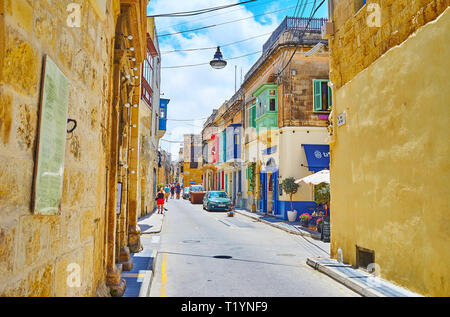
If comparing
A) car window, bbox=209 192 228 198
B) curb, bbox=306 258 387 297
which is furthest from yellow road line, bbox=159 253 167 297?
car window, bbox=209 192 228 198

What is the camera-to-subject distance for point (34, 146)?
2.63m

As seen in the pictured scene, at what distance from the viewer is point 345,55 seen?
908 centimetres

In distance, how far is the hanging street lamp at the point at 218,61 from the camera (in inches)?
613

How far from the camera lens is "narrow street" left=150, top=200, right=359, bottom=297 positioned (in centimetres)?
678

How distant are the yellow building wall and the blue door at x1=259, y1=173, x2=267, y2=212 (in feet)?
57.1

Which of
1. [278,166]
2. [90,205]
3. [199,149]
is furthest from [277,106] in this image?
[199,149]

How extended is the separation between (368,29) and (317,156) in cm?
1463

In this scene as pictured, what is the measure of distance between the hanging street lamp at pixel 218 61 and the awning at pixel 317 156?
882cm

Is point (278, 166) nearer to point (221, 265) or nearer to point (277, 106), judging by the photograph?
point (277, 106)

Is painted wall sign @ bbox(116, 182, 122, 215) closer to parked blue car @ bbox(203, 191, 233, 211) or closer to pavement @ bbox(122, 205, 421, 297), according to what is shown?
pavement @ bbox(122, 205, 421, 297)

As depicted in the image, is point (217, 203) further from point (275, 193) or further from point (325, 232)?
point (325, 232)

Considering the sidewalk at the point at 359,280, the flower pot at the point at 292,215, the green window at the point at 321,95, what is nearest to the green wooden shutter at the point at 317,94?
the green window at the point at 321,95

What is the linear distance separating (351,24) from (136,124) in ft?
19.7

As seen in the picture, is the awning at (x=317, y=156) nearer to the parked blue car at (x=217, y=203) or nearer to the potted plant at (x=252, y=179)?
the potted plant at (x=252, y=179)
